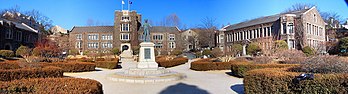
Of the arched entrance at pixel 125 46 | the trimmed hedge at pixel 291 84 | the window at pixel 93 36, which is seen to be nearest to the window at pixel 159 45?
the arched entrance at pixel 125 46

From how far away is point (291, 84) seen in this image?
6.39 meters

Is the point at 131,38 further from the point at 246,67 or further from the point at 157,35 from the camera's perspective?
the point at 246,67

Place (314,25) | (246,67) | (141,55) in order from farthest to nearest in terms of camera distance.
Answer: (314,25) < (141,55) < (246,67)

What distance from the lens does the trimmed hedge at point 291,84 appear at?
555 centimetres

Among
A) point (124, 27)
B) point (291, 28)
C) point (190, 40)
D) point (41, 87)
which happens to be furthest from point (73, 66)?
point (190, 40)

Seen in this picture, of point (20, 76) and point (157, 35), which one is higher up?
point (157, 35)

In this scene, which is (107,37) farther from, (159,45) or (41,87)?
(41,87)

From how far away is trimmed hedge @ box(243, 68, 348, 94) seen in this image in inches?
219

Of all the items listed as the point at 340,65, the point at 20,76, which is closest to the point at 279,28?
the point at 340,65

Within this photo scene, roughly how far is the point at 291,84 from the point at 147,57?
34.0 feet

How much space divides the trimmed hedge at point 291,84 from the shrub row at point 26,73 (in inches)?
316

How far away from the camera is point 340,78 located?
552cm

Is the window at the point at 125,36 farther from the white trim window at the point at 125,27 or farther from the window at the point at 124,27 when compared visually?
the window at the point at 124,27

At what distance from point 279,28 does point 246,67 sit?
31468mm
